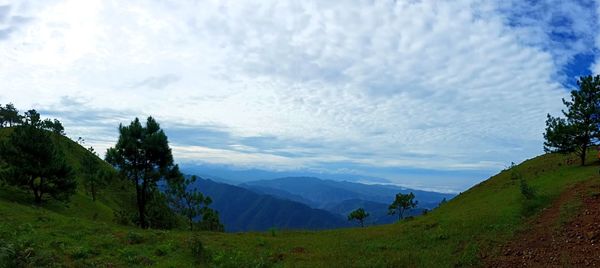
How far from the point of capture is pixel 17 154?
143 feet

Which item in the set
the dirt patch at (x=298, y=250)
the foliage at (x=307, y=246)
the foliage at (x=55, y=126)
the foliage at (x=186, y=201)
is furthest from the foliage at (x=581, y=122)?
the foliage at (x=55, y=126)

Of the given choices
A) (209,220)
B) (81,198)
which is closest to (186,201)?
(209,220)

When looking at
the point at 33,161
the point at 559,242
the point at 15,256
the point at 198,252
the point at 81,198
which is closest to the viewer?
the point at 15,256

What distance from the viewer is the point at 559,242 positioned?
1812 centimetres

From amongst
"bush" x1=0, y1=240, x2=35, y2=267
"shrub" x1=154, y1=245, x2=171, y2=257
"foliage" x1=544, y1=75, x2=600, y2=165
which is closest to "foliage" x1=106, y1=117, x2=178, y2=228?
"shrub" x1=154, y1=245, x2=171, y2=257

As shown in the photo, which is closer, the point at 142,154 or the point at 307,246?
the point at 307,246

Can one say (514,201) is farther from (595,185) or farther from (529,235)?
(529,235)

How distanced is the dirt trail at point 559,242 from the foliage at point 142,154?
33948 mm

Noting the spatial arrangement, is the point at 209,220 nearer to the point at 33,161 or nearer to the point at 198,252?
the point at 33,161

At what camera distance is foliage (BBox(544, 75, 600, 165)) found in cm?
4425

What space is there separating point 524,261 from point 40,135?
166 ft

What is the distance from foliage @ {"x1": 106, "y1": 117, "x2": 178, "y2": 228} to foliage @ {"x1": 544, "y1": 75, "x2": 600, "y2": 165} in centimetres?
4726

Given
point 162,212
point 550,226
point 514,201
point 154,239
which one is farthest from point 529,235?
point 162,212

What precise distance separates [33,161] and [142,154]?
14623 millimetres
